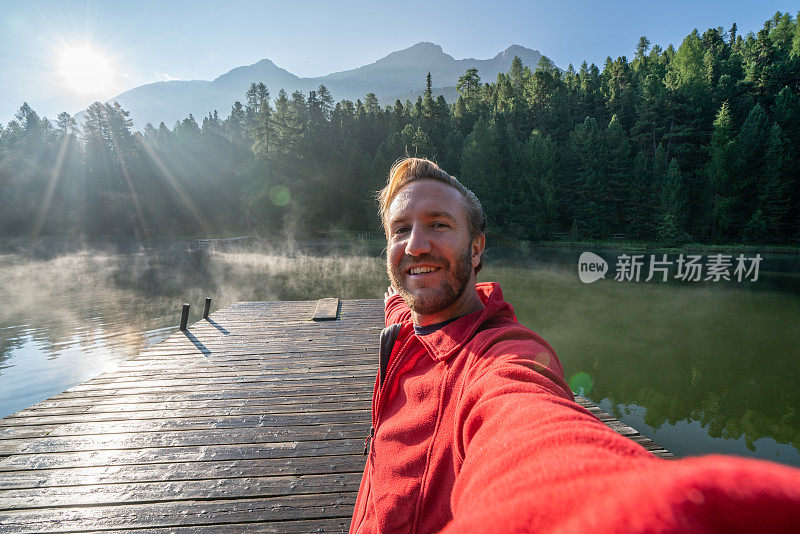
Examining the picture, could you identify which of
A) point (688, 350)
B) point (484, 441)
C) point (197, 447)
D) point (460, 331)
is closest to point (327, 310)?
point (197, 447)

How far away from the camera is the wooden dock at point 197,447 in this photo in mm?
3021

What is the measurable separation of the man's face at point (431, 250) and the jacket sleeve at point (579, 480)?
663mm

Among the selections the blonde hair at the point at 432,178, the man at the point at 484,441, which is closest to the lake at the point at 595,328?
the blonde hair at the point at 432,178

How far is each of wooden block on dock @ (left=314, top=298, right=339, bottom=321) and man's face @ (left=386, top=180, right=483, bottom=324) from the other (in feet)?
25.4

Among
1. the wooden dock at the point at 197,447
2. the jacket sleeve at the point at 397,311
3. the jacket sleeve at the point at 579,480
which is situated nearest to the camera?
the jacket sleeve at the point at 579,480

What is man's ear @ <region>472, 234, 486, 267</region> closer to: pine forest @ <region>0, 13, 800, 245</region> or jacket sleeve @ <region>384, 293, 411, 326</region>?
jacket sleeve @ <region>384, 293, 411, 326</region>

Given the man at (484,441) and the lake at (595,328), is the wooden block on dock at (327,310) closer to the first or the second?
the lake at (595,328)

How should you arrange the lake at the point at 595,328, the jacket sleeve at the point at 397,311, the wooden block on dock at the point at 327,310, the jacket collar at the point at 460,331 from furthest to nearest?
the wooden block on dock at the point at 327,310, the lake at the point at 595,328, the jacket sleeve at the point at 397,311, the jacket collar at the point at 460,331

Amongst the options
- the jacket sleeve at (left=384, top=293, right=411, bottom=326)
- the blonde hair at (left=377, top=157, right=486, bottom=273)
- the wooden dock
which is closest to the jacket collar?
the blonde hair at (left=377, top=157, right=486, bottom=273)

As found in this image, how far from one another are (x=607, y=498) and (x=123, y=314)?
1813 centimetres

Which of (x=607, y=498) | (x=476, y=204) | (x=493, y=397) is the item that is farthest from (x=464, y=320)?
(x=607, y=498)

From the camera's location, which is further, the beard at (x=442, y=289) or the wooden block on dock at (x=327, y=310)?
the wooden block on dock at (x=327, y=310)

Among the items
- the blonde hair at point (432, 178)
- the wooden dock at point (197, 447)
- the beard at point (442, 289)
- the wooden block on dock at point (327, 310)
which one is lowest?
the wooden block on dock at point (327, 310)

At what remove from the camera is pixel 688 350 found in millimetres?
10742
